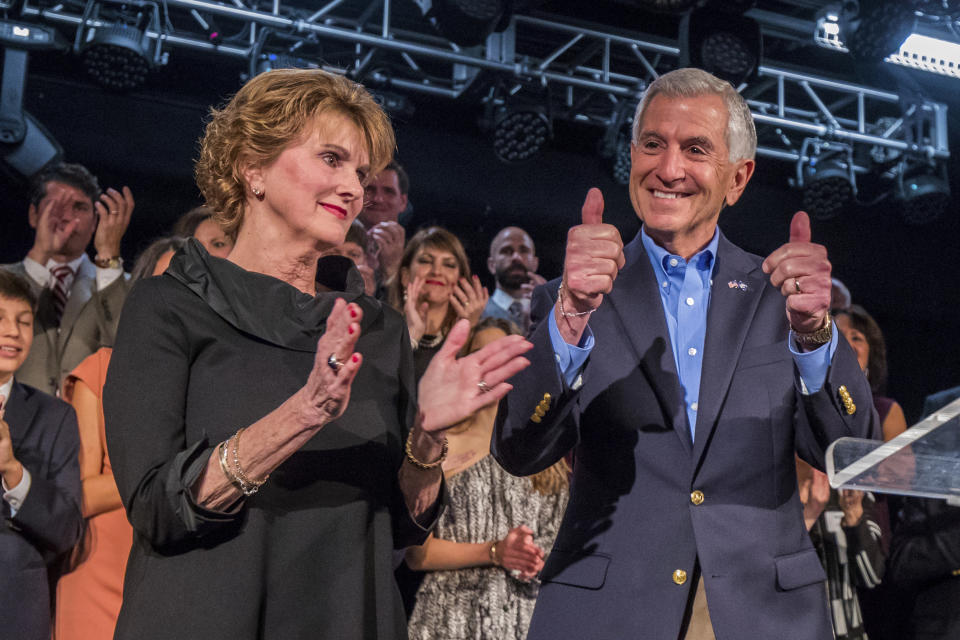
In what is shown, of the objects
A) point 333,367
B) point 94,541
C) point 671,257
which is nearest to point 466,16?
point 94,541

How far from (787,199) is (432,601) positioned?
5.75 meters

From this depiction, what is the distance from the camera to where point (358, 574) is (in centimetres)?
148

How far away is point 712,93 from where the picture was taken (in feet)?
6.03

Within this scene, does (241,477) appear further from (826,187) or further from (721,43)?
(826,187)

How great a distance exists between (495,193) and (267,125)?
219 inches

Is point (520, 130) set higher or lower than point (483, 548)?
higher

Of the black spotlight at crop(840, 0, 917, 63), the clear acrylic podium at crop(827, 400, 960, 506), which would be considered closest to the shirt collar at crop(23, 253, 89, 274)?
the clear acrylic podium at crop(827, 400, 960, 506)

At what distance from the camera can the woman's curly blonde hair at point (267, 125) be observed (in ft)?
5.27

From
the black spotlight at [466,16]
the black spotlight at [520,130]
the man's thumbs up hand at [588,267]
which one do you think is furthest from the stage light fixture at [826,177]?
the man's thumbs up hand at [588,267]

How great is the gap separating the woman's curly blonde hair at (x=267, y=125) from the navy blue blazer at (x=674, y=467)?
1.58 feet

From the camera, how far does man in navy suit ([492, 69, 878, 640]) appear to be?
5.02ft

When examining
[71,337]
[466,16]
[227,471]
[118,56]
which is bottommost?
[227,471]

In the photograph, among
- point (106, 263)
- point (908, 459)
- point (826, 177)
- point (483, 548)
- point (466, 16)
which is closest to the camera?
point (908, 459)

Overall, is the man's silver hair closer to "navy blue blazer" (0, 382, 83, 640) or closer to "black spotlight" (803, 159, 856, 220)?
"navy blue blazer" (0, 382, 83, 640)
